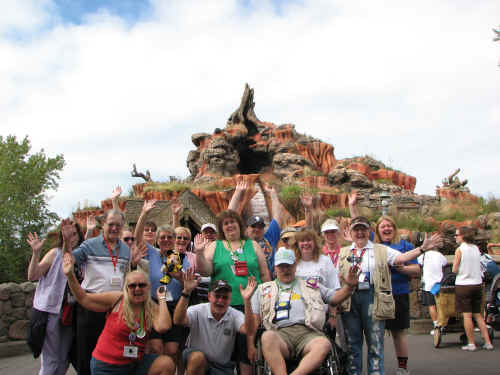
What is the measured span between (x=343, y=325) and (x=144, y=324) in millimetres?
2098

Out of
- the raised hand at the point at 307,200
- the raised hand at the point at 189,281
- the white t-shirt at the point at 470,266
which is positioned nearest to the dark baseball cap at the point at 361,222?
the raised hand at the point at 307,200

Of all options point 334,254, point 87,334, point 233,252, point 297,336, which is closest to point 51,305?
point 87,334

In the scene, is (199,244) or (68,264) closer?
(68,264)

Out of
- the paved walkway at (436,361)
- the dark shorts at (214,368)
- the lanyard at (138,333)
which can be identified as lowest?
the paved walkway at (436,361)

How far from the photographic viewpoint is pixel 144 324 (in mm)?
3668

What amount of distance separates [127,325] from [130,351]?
21 cm

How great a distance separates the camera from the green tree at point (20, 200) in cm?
3116

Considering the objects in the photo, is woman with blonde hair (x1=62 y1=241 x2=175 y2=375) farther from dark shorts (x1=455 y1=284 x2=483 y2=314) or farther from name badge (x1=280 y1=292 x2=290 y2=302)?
dark shorts (x1=455 y1=284 x2=483 y2=314)

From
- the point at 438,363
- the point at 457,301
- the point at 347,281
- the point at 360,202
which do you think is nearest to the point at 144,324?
the point at 347,281

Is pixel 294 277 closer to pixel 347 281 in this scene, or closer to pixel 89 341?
pixel 347 281

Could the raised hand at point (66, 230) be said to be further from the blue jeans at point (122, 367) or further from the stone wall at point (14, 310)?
the stone wall at point (14, 310)

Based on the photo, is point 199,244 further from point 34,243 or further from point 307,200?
point 307,200

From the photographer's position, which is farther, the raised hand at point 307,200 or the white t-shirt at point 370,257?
the raised hand at point 307,200

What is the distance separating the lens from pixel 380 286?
4.48 metres
